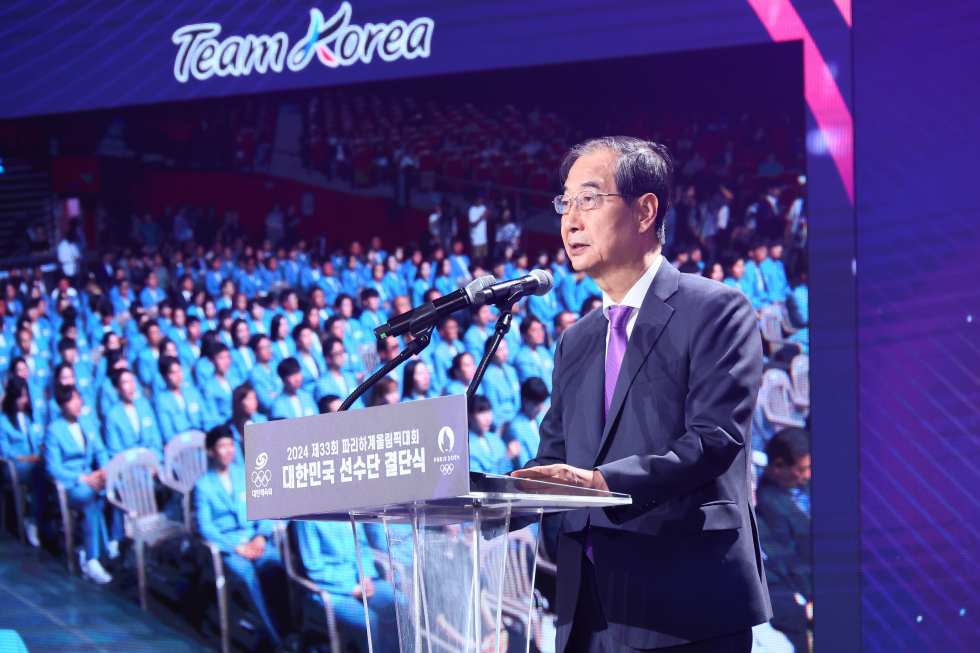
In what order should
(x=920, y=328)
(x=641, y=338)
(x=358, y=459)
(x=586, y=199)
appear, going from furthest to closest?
(x=920, y=328) → (x=586, y=199) → (x=641, y=338) → (x=358, y=459)

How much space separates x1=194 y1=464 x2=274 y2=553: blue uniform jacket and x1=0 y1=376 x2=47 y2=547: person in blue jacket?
0.78 metres

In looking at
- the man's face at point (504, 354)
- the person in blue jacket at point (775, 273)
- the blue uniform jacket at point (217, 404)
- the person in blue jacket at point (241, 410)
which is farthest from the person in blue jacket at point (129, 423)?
the person in blue jacket at point (775, 273)

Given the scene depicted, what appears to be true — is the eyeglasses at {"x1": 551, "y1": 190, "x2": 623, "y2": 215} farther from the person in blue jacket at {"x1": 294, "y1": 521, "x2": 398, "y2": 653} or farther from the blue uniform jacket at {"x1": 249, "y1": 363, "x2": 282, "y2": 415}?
the blue uniform jacket at {"x1": 249, "y1": 363, "x2": 282, "y2": 415}

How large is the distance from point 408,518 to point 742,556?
20.8 inches

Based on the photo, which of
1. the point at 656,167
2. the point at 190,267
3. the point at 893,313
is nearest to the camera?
the point at 656,167

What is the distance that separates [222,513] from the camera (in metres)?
4.07

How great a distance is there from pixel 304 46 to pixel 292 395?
4.94 ft

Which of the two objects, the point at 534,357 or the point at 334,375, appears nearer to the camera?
the point at 534,357

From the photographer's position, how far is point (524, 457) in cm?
380

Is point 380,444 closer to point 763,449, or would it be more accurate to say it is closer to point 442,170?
point 763,449

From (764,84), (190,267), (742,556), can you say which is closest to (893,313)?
(764,84)

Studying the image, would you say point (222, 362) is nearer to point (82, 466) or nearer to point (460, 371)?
point (82, 466)

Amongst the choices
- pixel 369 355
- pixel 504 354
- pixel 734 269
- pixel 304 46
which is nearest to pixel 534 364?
pixel 504 354

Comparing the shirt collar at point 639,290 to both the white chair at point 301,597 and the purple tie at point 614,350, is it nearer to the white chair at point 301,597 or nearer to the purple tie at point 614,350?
the purple tie at point 614,350
